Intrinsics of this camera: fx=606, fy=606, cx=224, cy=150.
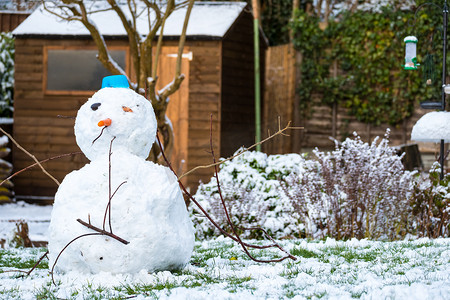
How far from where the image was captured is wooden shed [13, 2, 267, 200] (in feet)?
42.4

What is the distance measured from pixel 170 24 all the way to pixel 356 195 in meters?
7.70

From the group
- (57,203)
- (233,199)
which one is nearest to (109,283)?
(57,203)

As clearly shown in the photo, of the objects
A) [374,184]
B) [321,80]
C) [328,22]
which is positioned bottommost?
[374,184]

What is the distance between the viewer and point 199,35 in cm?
1284

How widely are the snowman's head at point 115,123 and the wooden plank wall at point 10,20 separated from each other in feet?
42.6

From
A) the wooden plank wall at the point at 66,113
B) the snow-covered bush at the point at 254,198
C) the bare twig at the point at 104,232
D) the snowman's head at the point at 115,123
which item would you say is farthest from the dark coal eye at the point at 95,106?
the wooden plank wall at the point at 66,113

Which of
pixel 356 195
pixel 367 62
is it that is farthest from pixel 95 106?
pixel 367 62

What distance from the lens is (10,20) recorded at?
16.2 metres

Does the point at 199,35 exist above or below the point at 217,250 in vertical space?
above

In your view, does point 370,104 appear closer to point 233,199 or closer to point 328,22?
point 328,22

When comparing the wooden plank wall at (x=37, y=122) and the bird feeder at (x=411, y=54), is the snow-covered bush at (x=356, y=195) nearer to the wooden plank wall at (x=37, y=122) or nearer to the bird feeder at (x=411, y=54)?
the bird feeder at (x=411, y=54)

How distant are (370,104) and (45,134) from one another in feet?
25.1

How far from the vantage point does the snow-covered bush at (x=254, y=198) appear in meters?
7.32

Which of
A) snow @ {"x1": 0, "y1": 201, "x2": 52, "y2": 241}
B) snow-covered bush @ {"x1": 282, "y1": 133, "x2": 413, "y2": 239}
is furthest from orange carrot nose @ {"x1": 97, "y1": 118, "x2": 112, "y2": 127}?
snow @ {"x1": 0, "y1": 201, "x2": 52, "y2": 241}
